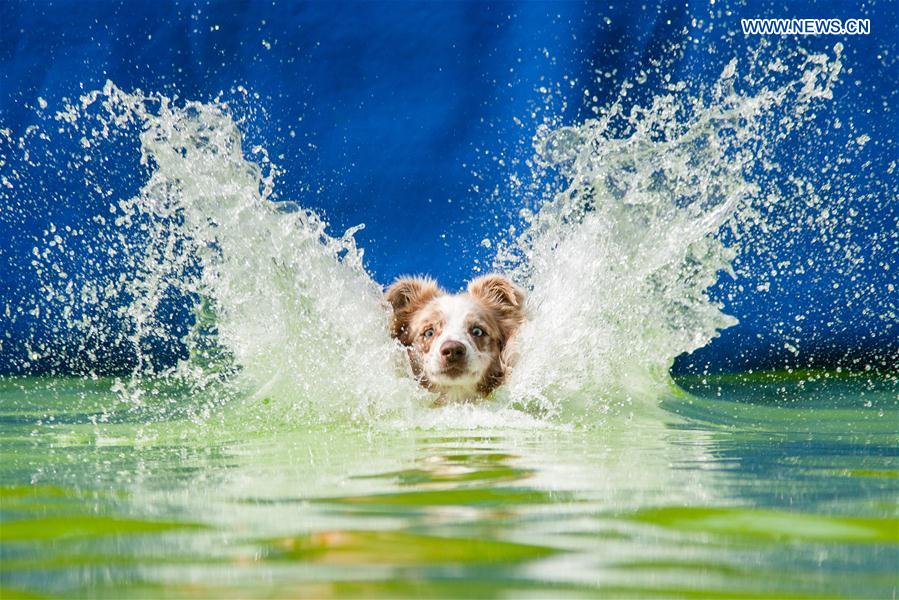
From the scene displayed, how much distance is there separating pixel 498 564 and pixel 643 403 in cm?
335

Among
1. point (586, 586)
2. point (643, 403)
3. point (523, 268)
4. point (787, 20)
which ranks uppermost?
point (787, 20)

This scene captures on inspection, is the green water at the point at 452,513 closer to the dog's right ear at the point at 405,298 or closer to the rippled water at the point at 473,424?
the rippled water at the point at 473,424

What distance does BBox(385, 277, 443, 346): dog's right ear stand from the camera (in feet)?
17.0

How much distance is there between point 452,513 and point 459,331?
285 centimetres

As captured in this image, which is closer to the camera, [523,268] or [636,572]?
[636,572]

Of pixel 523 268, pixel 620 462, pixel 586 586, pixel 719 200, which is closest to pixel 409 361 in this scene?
pixel 523 268

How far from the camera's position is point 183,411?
4891 millimetres

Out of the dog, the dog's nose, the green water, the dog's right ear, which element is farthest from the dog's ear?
the green water

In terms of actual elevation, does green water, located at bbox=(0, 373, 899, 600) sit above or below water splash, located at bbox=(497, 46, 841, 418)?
below

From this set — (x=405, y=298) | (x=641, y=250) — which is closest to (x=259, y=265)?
(x=405, y=298)

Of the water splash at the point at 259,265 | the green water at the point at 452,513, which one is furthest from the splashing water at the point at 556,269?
the green water at the point at 452,513

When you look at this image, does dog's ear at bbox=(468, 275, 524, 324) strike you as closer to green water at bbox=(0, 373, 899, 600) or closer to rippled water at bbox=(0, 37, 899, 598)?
rippled water at bbox=(0, 37, 899, 598)

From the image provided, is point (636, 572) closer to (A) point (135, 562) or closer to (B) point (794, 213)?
(A) point (135, 562)

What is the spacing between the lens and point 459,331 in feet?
15.8
